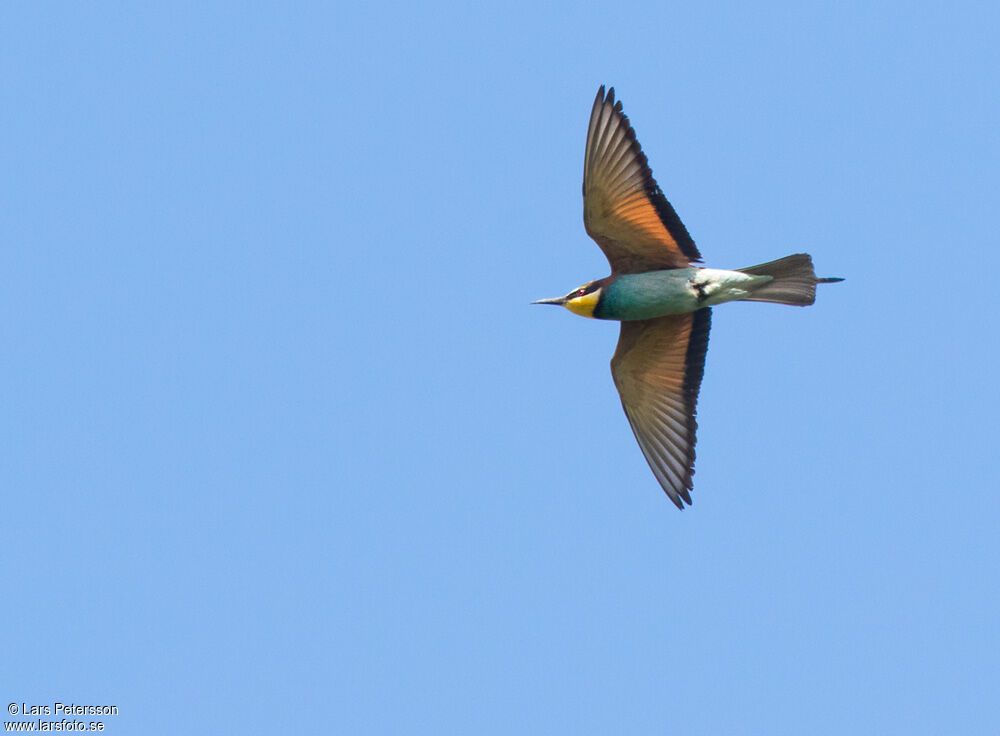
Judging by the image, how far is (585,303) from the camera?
9.13 m

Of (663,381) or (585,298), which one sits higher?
(585,298)

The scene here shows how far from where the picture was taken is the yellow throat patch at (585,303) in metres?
9.11

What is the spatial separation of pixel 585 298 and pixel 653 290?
0.45 m

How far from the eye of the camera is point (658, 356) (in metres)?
9.34

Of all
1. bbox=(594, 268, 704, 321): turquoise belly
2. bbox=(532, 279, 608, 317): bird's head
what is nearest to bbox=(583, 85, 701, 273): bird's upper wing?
bbox=(594, 268, 704, 321): turquoise belly

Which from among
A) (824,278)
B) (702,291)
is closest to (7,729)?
(702,291)

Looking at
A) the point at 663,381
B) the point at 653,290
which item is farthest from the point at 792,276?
the point at 663,381

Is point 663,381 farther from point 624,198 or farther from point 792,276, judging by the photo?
point 624,198

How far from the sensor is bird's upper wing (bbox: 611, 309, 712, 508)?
30.2 feet

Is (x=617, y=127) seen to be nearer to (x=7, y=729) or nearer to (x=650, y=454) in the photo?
(x=650, y=454)

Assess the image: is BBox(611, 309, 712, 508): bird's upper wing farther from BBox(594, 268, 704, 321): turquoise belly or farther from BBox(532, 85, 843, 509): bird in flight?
BBox(594, 268, 704, 321): turquoise belly

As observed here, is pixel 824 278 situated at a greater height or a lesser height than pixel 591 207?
lesser

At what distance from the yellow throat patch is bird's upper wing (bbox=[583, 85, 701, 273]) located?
359mm

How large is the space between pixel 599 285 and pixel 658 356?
65cm
